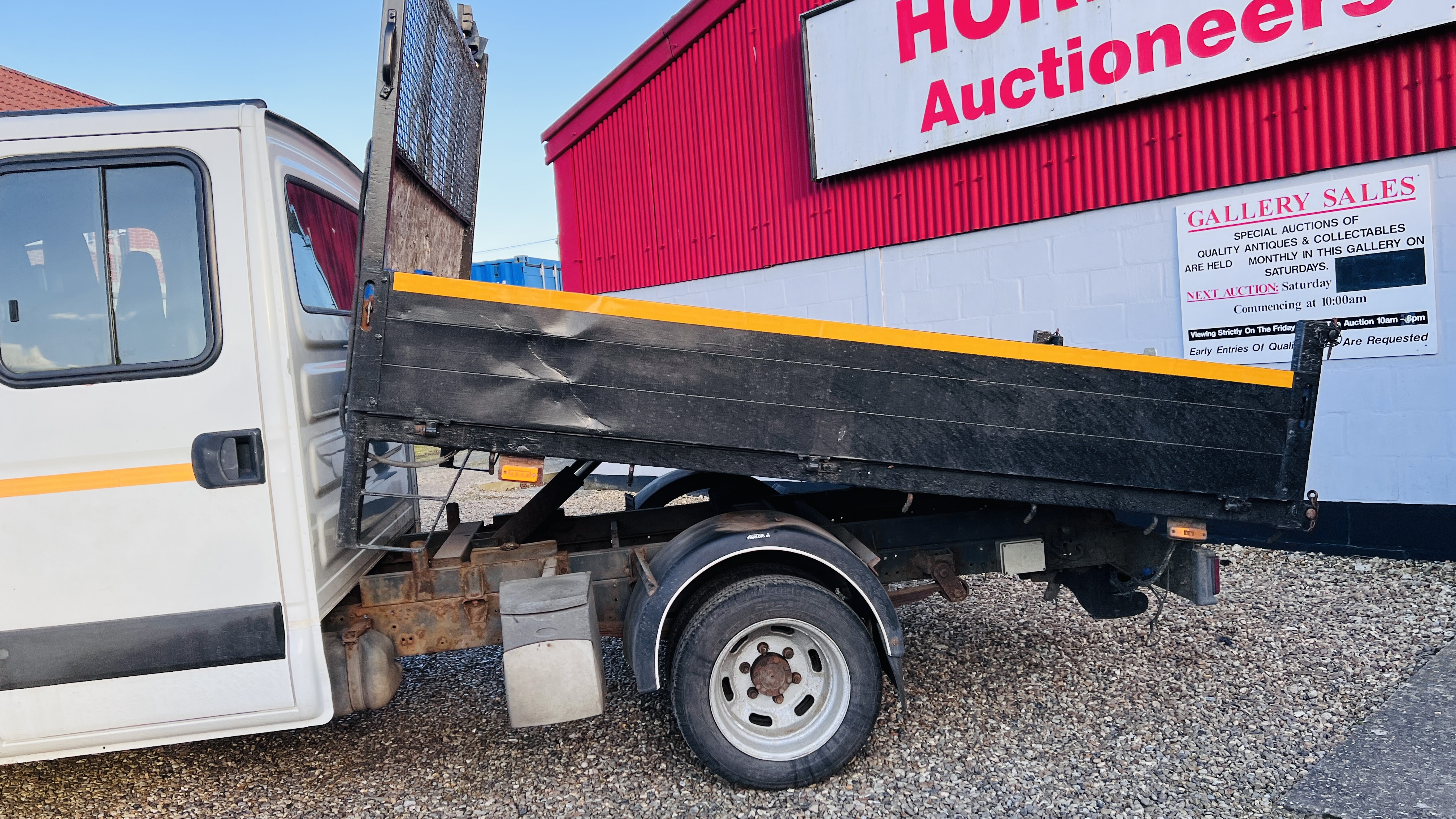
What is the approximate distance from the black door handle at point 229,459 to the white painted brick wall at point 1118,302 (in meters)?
6.02

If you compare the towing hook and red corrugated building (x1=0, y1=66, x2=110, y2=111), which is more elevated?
red corrugated building (x1=0, y1=66, x2=110, y2=111)

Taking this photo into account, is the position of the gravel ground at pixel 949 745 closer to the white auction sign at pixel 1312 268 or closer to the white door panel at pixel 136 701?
the white door panel at pixel 136 701

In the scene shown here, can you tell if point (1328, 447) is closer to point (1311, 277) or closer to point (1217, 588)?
point (1311, 277)

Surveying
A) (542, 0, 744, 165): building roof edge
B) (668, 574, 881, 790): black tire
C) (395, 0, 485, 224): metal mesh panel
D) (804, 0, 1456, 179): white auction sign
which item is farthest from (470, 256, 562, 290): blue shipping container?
(668, 574, 881, 790): black tire

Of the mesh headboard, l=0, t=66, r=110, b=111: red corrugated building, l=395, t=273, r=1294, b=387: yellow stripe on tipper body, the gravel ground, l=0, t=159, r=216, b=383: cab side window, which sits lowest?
the gravel ground

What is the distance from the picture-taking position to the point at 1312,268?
19.4ft

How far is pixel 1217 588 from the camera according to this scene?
350 cm

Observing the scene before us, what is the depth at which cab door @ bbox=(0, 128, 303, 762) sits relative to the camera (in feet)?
9.49

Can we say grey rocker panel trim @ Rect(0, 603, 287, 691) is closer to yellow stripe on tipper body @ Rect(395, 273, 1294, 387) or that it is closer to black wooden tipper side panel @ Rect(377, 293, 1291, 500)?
black wooden tipper side panel @ Rect(377, 293, 1291, 500)

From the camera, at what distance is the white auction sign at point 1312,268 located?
556cm

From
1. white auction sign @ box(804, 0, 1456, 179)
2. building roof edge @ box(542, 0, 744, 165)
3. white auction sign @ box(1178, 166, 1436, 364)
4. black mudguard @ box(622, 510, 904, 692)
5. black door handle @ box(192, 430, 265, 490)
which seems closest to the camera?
black door handle @ box(192, 430, 265, 490)

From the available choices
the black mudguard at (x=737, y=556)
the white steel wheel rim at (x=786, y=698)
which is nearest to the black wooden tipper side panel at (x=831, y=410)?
the black mudguard at (x=737, y=556)

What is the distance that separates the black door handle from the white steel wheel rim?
1.84 m

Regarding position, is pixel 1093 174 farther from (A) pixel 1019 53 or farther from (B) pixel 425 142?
(B) pixel 425 142
